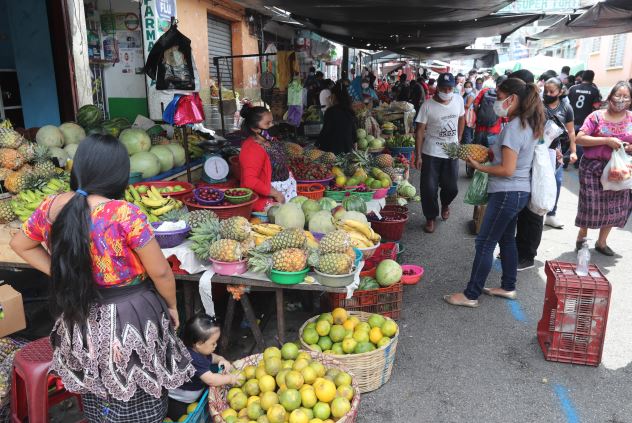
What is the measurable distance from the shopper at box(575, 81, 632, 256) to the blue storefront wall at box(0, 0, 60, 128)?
21.4ft

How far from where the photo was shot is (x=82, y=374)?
2.10 meters

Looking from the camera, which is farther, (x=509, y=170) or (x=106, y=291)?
(x=509, y=170)

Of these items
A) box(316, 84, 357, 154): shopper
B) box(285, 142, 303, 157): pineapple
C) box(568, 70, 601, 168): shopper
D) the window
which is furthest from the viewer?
the window

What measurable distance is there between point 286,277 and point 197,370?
29.1 inches

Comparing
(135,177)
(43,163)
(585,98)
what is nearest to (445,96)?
(135,177)

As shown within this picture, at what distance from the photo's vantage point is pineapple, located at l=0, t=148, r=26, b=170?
13.1ft

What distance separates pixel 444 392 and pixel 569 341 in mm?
1064

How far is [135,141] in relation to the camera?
4793mm

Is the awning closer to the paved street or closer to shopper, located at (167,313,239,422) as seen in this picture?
the paved street

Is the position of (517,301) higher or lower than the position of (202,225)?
lower

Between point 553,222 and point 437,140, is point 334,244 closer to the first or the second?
point 437,140

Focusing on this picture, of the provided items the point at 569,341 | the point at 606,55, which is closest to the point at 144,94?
the point at 569,341

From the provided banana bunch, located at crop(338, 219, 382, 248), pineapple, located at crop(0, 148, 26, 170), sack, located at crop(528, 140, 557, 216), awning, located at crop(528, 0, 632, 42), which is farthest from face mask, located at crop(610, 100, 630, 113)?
pineapple, located at crop(0, 148, 26, 170)

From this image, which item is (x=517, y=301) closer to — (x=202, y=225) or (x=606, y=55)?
(x=202, y=225)
